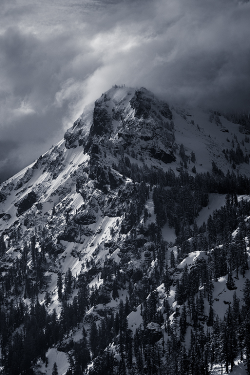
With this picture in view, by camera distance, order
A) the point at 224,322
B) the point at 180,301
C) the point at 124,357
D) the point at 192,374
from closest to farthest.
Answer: the point at 192,374 → the point at 224,322 → the point at 124,357 → the point at 180,301

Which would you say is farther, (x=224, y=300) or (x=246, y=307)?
(x=224, y=300)

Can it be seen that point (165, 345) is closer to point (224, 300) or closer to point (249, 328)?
point (224, 300)

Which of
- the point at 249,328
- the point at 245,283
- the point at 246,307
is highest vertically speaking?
the point at 245,283

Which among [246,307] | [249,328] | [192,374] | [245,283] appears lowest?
[192,374]

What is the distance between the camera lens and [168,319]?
618ft

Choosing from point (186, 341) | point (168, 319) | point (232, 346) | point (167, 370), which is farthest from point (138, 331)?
point (232, 346)

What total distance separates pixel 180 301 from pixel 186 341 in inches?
960

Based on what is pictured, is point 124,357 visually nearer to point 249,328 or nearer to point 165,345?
point 165,345

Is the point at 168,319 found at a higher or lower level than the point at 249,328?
higher

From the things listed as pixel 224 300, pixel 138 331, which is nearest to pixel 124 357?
pixel 138 331

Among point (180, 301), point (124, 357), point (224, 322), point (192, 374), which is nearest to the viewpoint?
point (192, 374)

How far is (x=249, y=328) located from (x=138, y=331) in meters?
63.9

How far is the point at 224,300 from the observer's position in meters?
184

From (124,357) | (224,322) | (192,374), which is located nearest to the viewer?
(192,374)
